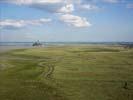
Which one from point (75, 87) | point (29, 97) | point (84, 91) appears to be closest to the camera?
point (29, 97)

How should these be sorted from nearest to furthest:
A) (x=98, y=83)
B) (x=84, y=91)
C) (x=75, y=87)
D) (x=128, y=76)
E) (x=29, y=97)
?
(x=29, y=97) < (x=84, y=91) < (x=75, y=87) < (x=98, y=83) < (x=128, y=76)

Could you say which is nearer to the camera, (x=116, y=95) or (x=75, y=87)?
(x=116, y=95)

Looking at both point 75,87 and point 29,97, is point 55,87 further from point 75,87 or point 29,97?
point 29,97

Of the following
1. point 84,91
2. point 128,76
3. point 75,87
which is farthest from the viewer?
point 128,76

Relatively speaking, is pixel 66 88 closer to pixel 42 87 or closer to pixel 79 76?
pixel 42 87

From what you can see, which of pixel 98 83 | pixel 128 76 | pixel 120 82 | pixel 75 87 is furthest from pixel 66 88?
pixel 128 76

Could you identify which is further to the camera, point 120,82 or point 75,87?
point 120,82

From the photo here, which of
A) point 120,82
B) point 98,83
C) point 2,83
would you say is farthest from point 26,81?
point 120,82

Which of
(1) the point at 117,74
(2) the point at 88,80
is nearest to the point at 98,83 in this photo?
(2) the point at 88,80
